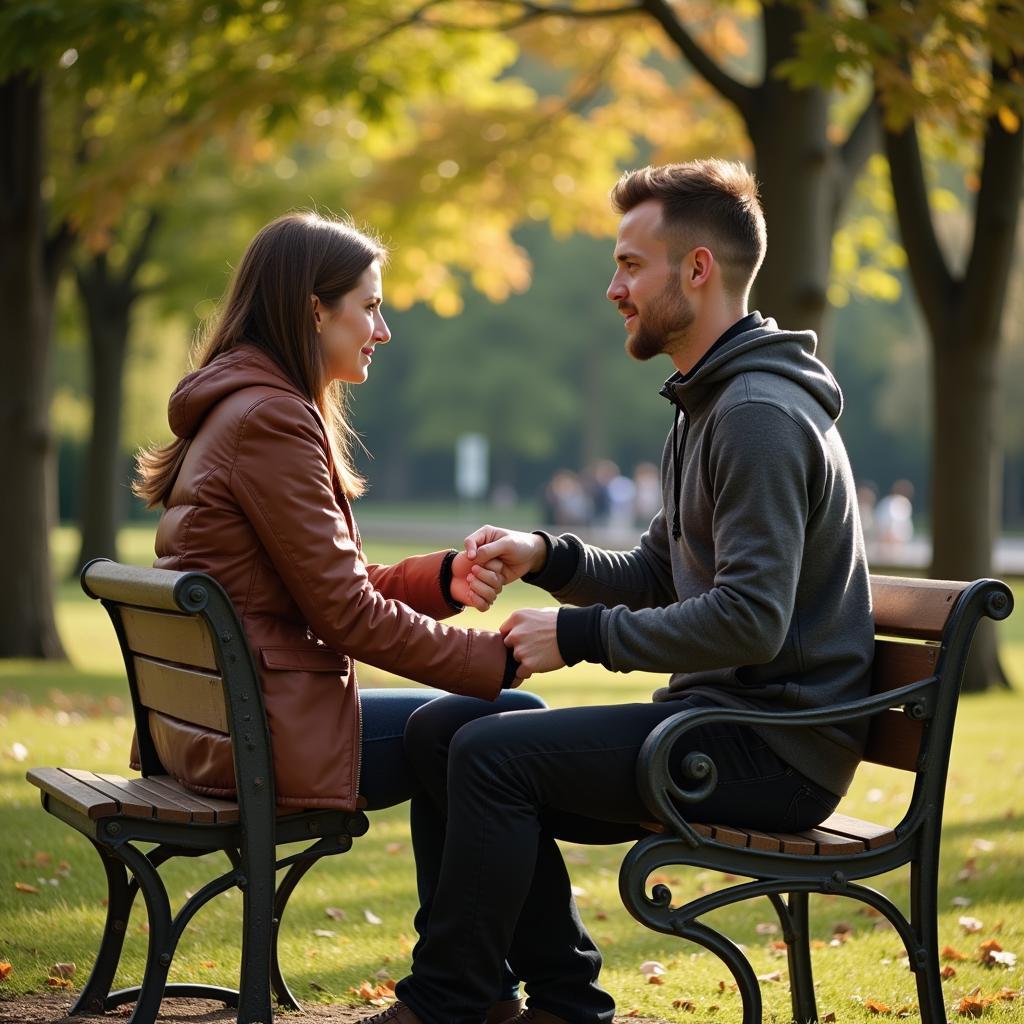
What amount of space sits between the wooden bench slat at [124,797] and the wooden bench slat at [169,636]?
299 mm

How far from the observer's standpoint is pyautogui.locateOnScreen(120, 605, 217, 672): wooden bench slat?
3383 mm

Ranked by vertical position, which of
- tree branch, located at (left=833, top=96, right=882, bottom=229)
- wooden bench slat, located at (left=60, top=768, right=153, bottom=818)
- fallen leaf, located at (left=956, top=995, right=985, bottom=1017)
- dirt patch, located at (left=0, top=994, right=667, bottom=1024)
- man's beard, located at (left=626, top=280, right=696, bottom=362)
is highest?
tree branch, located at (left=833, top=96, right=882, bottom=229)

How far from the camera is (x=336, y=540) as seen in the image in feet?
11.4

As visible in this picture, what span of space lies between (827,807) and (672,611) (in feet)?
1.89

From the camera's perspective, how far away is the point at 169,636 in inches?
→ 140

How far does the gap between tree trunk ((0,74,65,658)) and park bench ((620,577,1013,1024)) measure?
9002mm

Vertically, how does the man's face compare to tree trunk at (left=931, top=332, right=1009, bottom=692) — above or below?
above

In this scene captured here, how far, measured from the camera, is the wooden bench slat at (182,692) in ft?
11.1

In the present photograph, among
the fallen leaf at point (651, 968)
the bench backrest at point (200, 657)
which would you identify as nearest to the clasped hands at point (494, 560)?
the bench backrest at point (200, 657)

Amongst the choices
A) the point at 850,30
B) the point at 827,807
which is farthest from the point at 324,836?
the point at 850,30

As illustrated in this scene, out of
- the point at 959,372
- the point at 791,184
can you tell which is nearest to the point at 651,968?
the point at 791,184

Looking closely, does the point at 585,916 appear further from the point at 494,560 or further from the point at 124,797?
the point at 124,797

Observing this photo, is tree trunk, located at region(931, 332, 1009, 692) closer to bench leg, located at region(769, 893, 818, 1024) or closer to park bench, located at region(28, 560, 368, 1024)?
bench leg, located at region(769, 893, 818, 1024)

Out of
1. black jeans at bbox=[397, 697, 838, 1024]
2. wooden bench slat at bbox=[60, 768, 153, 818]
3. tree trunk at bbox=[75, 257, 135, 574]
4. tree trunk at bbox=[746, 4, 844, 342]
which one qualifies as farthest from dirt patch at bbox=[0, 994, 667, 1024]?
tree trunk at bbox=[75, 257, 135, 574]
